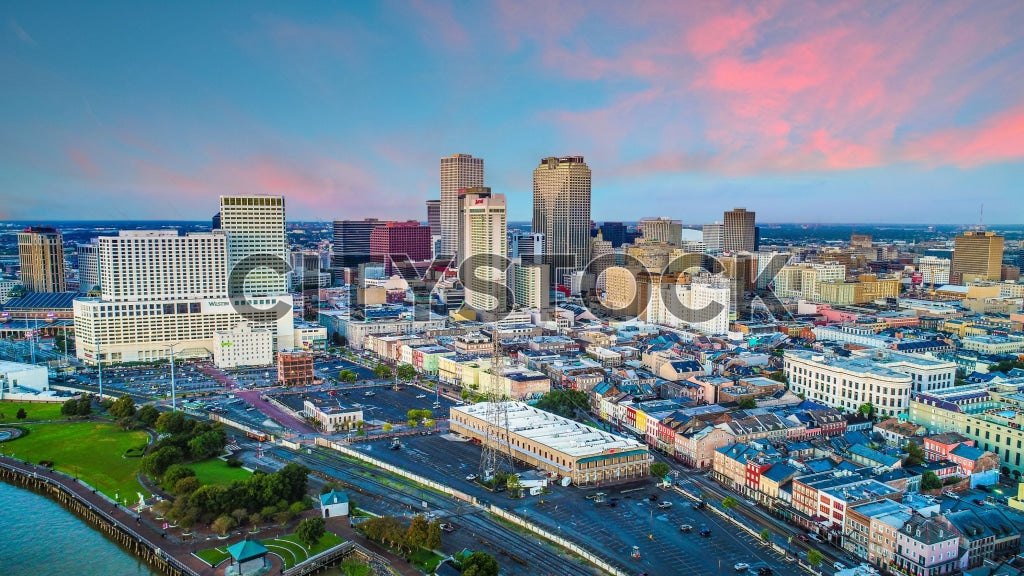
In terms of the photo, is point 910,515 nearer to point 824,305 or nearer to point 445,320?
point 445,320

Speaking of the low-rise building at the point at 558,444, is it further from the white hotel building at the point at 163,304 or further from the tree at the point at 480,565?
the white hotel building at the point at 163,304

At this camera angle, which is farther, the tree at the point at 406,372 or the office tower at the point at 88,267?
the office tower at the point at 88,267

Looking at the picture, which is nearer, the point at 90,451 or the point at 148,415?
the point at 90,451

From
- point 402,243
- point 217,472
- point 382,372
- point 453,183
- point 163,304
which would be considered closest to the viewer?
point 217,472

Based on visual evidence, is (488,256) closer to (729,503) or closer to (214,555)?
(729,503)

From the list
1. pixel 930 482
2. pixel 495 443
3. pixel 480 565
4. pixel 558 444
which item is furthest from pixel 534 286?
pixel 480 565

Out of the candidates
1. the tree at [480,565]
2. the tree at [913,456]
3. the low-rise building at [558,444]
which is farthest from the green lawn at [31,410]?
the tree at [913,456]
